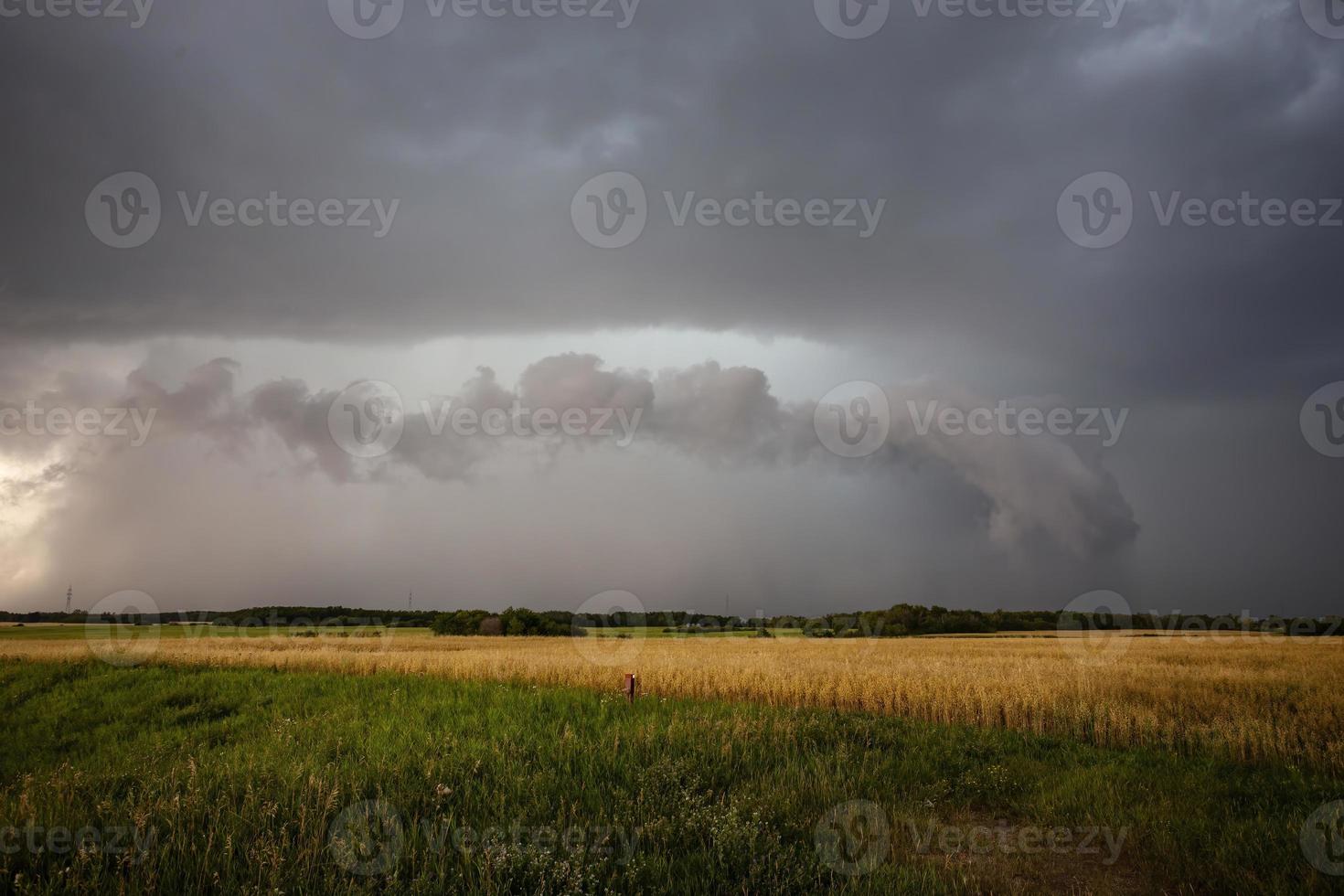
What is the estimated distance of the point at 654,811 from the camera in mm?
6863

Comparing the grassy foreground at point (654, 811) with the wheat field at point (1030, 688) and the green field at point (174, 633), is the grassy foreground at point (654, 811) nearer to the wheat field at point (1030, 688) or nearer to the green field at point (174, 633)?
the wheat field at point (1030, 688)

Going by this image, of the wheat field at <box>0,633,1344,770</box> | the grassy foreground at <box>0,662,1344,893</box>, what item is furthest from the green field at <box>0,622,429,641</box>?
the grassy foreground at <box>0,662,1344,893</box>

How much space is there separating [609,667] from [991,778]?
1597 centimetres

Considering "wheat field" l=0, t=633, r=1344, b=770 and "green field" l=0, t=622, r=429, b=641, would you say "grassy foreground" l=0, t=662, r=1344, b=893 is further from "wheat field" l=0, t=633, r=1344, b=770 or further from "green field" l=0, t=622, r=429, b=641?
"green field" l=0, t=622, r=429, b=641

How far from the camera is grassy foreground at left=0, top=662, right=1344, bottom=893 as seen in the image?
5.28m

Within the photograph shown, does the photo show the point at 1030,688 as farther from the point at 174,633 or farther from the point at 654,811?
the point at 174,633

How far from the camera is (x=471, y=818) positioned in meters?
6.51

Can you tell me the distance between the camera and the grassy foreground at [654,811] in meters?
5.28

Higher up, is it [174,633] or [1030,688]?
[1030,688]

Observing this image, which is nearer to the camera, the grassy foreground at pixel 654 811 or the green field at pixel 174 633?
the grassy foreground at pixel 654 811

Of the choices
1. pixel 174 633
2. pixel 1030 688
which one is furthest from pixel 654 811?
pixel 174 633

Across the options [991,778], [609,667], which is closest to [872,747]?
[991,778]

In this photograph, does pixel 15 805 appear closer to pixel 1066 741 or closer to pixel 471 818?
pixel 471 818

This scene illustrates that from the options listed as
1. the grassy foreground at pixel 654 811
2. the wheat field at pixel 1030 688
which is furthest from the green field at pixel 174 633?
the grassy foreground at pixel 654 811
